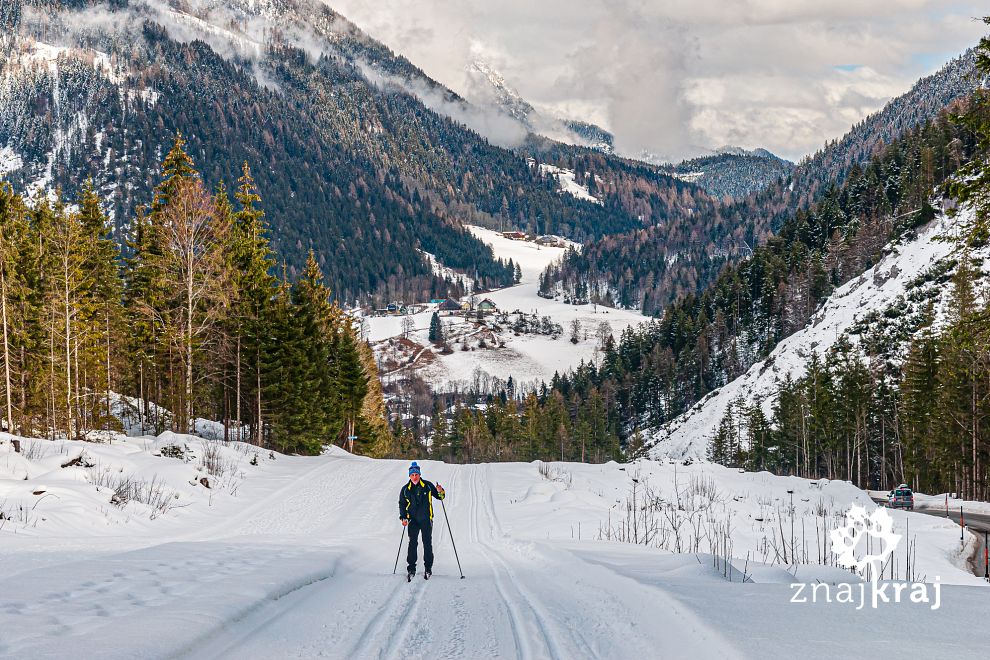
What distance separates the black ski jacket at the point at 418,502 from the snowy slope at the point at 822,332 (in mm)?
72229

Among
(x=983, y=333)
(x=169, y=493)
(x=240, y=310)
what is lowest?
(x=169, y=493)

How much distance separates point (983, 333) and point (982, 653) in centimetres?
1616

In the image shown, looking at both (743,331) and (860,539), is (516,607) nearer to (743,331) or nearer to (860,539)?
(860,539)

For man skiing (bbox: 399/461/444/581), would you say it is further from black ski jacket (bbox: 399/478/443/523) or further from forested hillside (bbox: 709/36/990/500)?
forested hillside (bbox: 709/36/990/500)

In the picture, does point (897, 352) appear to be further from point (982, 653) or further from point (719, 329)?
point (982, 653)

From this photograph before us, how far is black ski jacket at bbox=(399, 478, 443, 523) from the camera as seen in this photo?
1077cm

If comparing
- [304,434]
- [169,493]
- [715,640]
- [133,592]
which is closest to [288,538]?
[169,493]

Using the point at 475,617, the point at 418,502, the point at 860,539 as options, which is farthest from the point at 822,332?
the point at 475,617

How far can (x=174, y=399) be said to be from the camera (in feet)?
111

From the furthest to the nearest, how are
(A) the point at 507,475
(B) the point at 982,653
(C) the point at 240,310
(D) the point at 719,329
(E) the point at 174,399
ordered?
(D) the point at 719,329 < (E) the point at 174,399 < (C) the point at 240,310 < (A) the point at 507,475 < (B) the point at 982,653

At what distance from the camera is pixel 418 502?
10.9 meters

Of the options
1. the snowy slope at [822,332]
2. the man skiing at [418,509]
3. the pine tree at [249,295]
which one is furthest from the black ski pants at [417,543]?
the snowy slope at [822,332]

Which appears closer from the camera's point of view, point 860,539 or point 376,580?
point 376,580

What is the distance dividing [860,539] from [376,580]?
12.8 metres
